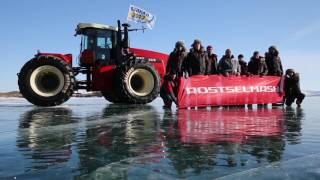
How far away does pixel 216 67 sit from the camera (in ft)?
45.0

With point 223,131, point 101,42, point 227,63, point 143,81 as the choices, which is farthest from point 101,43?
point 223,131

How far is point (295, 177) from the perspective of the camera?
10.8ft

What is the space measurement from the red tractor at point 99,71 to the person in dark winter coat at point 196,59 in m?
1.83

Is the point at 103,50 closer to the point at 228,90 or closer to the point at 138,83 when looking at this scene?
the point at 138,83

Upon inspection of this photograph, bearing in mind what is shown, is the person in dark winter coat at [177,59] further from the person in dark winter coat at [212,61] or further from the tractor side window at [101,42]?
the tractor side window at [101,42]

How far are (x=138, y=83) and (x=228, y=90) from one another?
113 inches

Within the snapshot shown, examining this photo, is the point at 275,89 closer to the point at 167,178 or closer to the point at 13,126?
the point at 13,126

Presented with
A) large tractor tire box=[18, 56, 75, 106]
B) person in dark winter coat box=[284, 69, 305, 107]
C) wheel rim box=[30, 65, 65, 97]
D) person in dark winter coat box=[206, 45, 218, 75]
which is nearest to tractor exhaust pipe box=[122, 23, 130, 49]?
large tractor tire box=[18, 56, 75, 106]

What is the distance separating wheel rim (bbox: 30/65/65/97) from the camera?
1330cm

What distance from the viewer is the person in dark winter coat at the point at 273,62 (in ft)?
47.3

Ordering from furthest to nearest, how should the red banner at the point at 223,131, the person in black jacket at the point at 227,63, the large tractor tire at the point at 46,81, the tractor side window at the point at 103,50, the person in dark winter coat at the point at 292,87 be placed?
the tractor side window at the point at 103,50
the person in dark winter coat at the point at 292,87
the person in black jacket at the point at 227,63
the large tractor tire at the point at 46,81
the red banner at the point at 223,131

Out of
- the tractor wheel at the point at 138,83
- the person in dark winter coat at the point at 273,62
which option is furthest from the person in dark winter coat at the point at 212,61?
the person in dark winter coat at the point at 273,62

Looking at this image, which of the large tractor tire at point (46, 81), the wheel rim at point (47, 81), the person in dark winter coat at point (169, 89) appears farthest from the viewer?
the wheel rim at point (47, 81)

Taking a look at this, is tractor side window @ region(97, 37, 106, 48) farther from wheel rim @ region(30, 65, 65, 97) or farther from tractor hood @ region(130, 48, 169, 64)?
wheel rim @ region(30, 65, 65, 97)
